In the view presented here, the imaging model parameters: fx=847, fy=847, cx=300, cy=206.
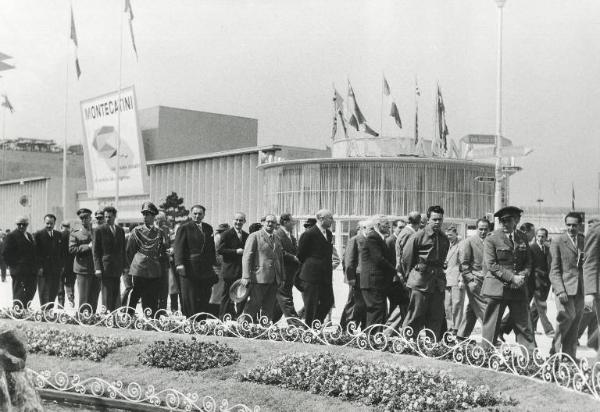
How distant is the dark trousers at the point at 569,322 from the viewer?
920 cm

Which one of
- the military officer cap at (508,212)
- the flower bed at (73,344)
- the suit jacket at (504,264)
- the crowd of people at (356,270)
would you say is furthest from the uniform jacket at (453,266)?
the flower bed at (73,344)

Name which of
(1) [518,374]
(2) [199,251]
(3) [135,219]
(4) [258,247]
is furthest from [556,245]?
(3) [135,219]

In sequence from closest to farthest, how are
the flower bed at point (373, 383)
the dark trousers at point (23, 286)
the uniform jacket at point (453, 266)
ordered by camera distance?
1. the flower bed at point (373, 383)
2. the uniform jacket at point (453, 266)
3. the dark trousers at point (23, 286)

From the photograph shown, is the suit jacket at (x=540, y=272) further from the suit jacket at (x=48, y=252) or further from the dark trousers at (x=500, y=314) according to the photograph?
the suit jacket at (x=48, y=252)

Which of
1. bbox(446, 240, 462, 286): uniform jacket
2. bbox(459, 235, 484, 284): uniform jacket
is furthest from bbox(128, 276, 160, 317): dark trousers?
bbox(459, 235, 484, 284): uniform jacket

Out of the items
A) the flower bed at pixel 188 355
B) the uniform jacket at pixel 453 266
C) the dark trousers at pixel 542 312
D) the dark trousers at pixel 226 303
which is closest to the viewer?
the flower bed at pixel 188 355

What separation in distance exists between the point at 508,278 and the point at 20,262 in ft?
26.3

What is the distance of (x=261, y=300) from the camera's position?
11.4 meters

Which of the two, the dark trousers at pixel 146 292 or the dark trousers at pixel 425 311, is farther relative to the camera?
the dark trousers at pixel 146 292

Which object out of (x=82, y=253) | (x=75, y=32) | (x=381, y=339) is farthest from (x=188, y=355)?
(x=75, y=32)

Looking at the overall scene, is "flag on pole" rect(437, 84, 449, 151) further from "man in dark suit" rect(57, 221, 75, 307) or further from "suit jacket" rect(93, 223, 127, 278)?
"suit jacket" rect(93, 223, 127, 278)

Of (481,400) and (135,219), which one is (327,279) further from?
(135,219)

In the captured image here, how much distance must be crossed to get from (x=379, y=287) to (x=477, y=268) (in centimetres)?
149

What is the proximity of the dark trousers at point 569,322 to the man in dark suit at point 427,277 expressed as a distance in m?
1.38
